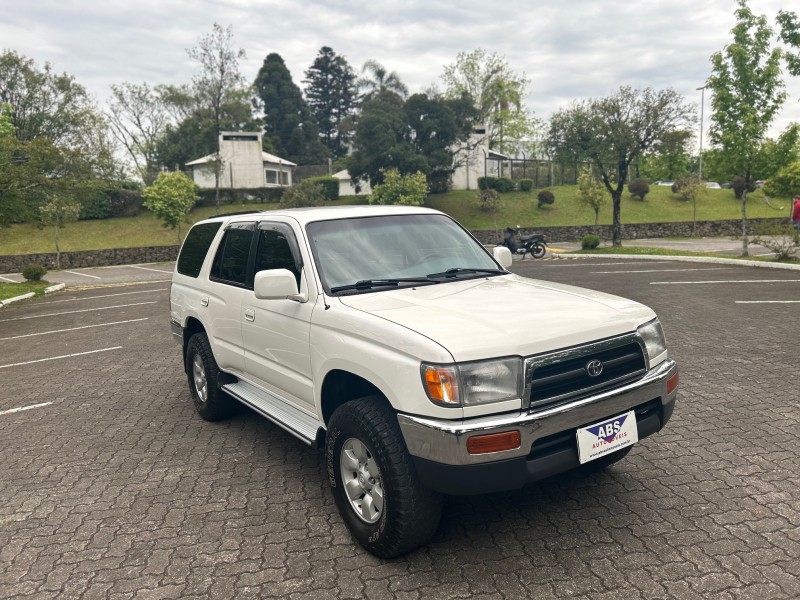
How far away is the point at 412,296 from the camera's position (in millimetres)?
3605

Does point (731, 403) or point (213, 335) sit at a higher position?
point (213, 335)

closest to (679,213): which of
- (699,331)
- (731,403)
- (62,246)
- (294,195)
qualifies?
(294,195)

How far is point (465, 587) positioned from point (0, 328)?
1326cm

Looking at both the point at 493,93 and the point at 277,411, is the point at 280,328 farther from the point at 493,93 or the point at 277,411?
the point at 493,93

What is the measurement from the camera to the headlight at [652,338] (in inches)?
134

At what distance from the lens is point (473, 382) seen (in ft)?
9.14

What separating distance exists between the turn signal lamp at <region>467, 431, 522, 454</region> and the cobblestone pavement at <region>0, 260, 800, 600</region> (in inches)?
29.9

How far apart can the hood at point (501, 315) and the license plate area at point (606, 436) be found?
47 cm

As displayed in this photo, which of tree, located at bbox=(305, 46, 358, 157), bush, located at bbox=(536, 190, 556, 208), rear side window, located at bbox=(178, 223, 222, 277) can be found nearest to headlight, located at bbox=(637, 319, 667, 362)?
rear side window, located at bbox=(178, 223, 222, 277)

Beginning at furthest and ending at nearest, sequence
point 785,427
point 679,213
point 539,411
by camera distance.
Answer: point 679,213 → point 785,427 → point 539,411

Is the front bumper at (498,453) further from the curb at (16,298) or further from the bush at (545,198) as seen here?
the bush at (545,198)

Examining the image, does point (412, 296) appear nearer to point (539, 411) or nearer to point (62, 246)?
point (539, 411)

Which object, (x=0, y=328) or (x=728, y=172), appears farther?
(x=728, y=172)

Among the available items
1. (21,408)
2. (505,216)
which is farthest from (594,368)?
(505,216)
